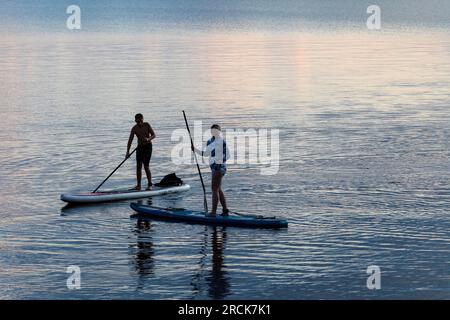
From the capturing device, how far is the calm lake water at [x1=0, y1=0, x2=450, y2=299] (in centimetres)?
1962

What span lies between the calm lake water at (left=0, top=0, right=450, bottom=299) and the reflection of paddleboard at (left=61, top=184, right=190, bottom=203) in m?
0.25

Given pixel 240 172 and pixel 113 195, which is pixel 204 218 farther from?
pixel 240 172

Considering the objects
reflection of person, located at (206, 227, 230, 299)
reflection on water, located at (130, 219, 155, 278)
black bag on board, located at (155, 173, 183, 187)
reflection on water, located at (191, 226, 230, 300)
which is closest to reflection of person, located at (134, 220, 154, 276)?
reflection on water, located at (130, 219, 155, 278)

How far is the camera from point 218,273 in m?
19.8

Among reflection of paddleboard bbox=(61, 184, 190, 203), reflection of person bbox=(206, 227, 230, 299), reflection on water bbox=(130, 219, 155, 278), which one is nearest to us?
reflection of person bbox=(206, 227, 230, 299)

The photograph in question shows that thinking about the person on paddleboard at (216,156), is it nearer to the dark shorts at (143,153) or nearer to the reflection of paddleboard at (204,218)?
the reflection of paddleboard at (204,218)

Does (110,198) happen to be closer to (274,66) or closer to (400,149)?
(400,149)

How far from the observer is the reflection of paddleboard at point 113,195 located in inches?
987

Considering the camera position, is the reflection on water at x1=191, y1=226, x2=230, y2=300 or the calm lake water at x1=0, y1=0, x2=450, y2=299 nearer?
the reflection on water at x1=191, y1=226, x2=230, y2=300

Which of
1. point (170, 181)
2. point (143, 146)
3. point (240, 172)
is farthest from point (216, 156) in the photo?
point (240, 172)

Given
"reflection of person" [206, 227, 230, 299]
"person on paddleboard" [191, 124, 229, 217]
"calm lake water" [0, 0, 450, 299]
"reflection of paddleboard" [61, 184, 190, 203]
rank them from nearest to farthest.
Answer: "reflection of person" [206, 227, 230, 299] < "calm lake water" [0, 0, 450, 299] < "person on paddleboard" [191, 124, 229, 217] < "reflection of paddleboard" [61, 184, 190, 203]

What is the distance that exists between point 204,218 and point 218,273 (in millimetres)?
3481

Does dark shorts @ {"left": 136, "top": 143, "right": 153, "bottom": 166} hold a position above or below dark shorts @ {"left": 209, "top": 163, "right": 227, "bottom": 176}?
above

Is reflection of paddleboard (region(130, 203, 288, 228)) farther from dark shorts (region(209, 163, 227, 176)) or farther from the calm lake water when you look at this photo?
dark shorts (region(209, 163, 227, 176))
